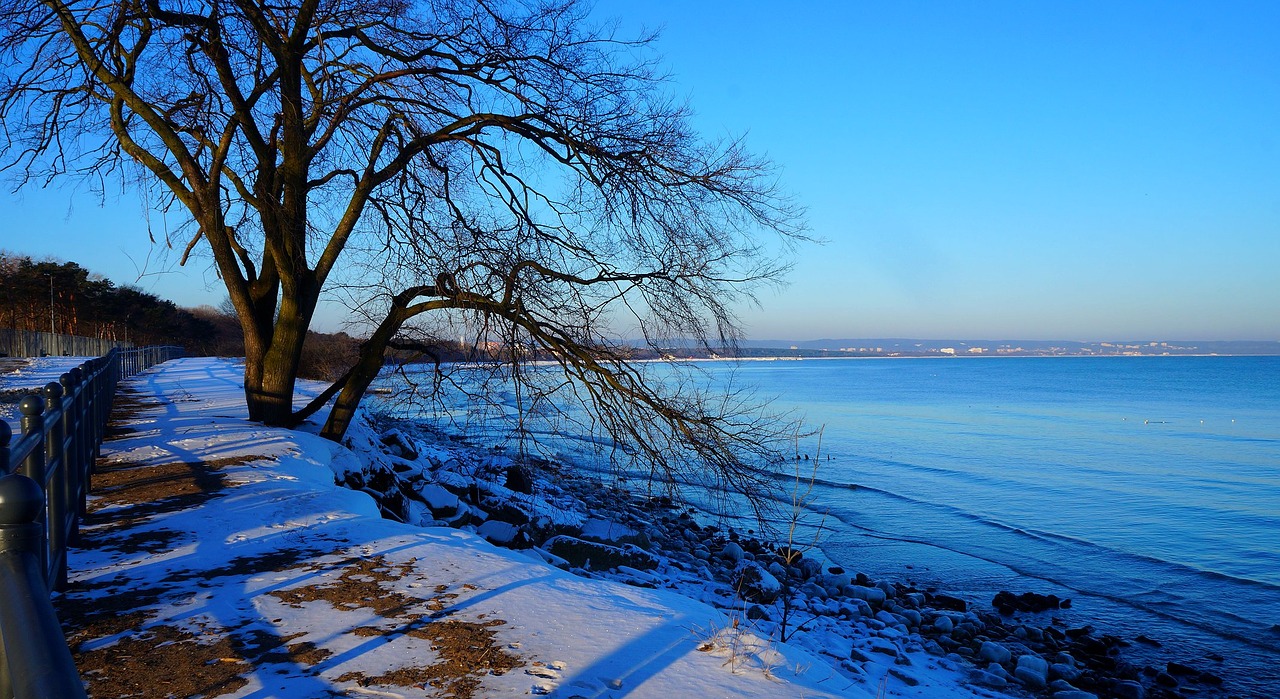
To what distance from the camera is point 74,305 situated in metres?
61.0

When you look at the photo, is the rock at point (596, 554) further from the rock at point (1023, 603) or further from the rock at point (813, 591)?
the rock at point (1023, 603)

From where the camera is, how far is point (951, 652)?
29.6 ft

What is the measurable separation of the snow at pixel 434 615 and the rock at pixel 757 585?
4.37 feet

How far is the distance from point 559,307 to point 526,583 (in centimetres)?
452

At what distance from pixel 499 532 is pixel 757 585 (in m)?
3.36

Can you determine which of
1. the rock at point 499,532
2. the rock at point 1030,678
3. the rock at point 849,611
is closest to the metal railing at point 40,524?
the rock at point 499,532

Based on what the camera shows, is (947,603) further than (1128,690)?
Yes

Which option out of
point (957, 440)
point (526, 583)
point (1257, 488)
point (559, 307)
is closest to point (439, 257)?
point (559, 307)

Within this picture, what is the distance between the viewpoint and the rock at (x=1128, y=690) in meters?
8.20

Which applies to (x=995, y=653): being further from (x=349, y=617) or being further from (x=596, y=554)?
(x=349, y=617)

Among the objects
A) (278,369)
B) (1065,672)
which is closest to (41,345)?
(278,369)

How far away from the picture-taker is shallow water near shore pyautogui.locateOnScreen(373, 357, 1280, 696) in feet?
35.2

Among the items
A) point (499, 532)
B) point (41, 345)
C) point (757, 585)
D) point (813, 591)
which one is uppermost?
point (41, 345)

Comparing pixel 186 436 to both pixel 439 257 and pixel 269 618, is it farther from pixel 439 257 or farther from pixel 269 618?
pixel 269 618
